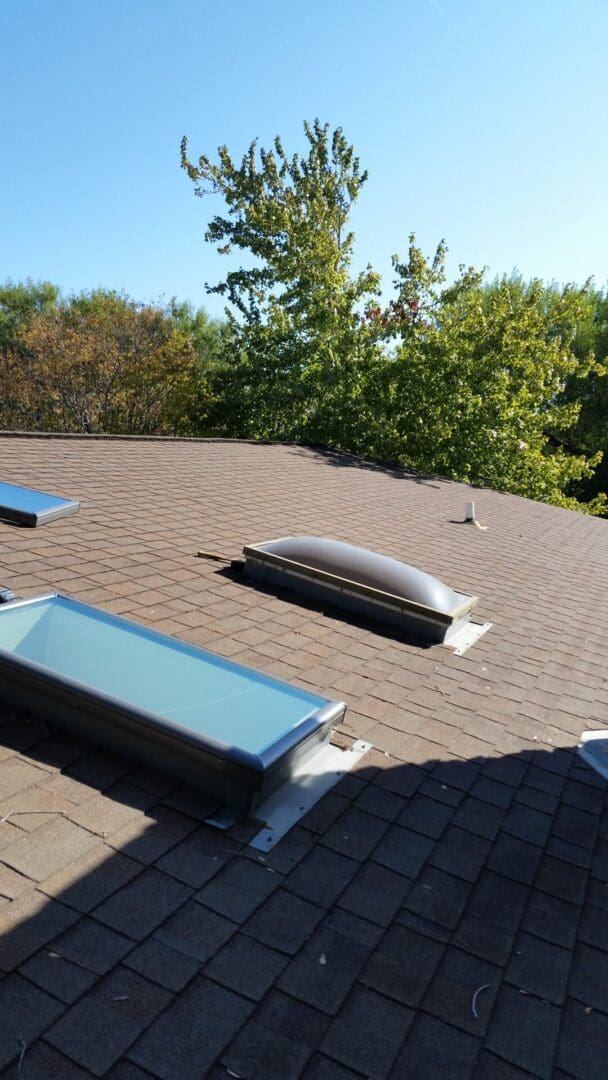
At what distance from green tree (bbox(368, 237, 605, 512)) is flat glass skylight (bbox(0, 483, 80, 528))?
1817 centimetres

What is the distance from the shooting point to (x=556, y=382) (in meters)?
23.9

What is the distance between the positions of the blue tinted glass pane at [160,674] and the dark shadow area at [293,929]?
1.03 ft

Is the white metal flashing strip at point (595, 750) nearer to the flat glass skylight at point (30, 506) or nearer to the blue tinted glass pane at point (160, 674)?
the blue tinted glass pane at point (160, 674)

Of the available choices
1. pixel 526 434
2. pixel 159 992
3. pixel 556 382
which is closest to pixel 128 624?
pixel 159 992

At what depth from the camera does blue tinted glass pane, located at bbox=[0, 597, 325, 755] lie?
3219mm

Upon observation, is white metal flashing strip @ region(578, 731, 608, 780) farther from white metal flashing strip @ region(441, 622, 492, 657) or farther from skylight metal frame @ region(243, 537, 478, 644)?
skylight metal frame @ region(243, 537, 478, 644)

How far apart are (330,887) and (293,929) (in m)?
0.29

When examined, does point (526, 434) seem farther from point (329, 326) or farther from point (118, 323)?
point (118, 323)

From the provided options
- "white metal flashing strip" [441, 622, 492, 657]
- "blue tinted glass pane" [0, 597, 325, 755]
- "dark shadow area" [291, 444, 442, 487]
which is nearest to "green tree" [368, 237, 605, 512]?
"dark shadow area" [291, 444, 442, 487]

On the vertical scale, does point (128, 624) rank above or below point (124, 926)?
above

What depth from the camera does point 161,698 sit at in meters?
3.34

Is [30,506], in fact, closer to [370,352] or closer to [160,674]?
[160,674]

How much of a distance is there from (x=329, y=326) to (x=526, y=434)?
8.11 metres

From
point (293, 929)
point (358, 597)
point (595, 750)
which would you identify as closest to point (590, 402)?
point (358, 597)
